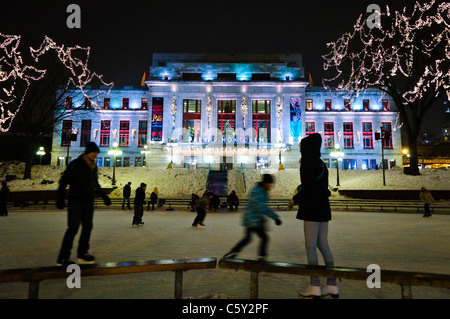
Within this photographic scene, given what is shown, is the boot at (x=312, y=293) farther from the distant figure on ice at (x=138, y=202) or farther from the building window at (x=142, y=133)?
the building window at (x=142, y=133)

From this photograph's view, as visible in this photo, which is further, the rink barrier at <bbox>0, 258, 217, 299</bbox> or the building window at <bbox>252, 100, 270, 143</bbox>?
the building window at <bbox>252, 100, 270, 143</bbox>

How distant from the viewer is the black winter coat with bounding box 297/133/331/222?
3.36 meters

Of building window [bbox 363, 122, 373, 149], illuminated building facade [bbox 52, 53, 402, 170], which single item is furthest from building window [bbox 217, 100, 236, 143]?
building window [bbox 363, 122, 373, 149]

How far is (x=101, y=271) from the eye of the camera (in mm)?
2988

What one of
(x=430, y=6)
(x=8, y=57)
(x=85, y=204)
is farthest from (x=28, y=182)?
(x=430, y=6)

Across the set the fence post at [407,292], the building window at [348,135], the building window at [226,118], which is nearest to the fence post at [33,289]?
the fence post at [407,292]

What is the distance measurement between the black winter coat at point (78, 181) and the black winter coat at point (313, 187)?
134 inches

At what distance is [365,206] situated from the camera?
19.2 m

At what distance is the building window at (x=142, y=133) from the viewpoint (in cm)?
4660

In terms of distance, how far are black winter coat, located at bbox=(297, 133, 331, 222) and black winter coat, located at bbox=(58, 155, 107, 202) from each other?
3.41 meters

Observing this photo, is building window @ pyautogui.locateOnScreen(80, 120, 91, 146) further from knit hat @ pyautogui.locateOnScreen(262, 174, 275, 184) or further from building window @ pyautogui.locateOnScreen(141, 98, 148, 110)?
knit hat @ pyautogui.locateOnScreen(262, 174, 275, 184)

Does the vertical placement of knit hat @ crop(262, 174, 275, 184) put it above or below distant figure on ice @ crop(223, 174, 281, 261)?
above
